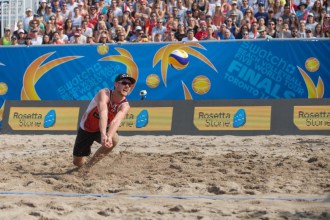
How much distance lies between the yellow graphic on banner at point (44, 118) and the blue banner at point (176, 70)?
5.35ft

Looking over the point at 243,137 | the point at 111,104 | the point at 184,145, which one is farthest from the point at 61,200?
the point at 243,137

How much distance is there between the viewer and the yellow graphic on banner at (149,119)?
46.6ft

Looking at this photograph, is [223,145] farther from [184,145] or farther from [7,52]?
[7,52]

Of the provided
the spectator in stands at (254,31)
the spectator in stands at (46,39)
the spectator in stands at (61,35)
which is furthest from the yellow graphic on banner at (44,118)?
the spectator in stands at (254,31)

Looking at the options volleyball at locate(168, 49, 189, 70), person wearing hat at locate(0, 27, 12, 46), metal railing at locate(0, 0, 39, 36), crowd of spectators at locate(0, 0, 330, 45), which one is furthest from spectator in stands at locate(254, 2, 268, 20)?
metal railing at locate(0, 0, 39, 36)

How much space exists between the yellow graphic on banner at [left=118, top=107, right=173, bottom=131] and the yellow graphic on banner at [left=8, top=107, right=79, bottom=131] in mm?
1145

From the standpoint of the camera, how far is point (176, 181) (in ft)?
28.4

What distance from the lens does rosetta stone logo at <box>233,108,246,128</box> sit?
13.9 m

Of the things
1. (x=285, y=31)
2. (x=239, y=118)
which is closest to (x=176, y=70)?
(x=285, y=31)

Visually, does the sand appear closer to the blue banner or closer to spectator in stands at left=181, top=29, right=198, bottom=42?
the blue banner

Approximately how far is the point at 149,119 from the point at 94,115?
4893 mm

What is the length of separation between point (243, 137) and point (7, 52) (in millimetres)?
6539

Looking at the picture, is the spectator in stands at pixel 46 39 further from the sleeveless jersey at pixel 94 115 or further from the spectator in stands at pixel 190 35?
the sleeveless jersey at pixel 94 115

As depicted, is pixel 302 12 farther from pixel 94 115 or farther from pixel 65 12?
pixel 94 115
